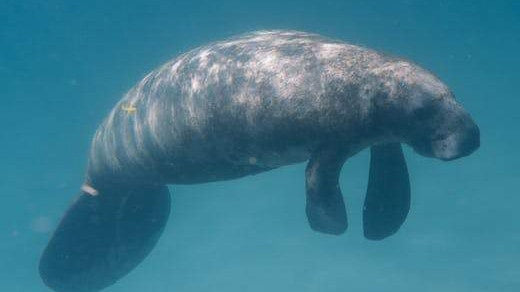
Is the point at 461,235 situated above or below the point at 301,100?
below

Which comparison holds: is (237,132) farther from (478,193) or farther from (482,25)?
(482,25)

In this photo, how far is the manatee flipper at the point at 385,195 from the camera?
8500mm

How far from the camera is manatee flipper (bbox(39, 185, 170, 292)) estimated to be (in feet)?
40.4

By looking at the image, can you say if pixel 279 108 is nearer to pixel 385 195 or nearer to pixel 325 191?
pixel 325 191

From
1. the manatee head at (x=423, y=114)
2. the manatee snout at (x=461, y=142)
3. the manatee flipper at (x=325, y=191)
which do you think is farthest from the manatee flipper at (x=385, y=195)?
the manatee snout at (x=461, y=142)

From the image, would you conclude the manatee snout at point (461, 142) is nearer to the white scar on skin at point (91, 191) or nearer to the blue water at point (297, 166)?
the white scar on skin at point (91, 191)

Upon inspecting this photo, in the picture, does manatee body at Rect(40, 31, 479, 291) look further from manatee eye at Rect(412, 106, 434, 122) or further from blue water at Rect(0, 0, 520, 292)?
blue water at Rect(0, 0, 520, 292)

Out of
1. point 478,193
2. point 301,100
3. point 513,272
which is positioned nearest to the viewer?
point 301,100

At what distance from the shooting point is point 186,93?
8.60 m

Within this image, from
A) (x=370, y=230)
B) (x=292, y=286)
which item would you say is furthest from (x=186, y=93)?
(x=292, y=286)

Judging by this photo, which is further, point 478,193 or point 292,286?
point 478,193

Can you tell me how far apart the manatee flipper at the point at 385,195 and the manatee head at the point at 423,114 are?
1.46 m

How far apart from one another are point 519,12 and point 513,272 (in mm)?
13425

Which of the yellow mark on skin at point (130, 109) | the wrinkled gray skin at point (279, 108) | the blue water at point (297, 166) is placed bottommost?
the blue water at point (297, 166)
